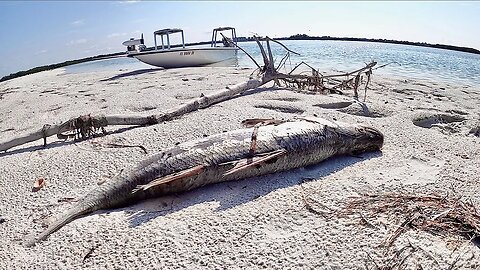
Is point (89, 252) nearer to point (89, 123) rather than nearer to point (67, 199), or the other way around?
point (67, 199)

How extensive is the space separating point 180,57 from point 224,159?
15355 mm

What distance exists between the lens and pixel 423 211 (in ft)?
9.93

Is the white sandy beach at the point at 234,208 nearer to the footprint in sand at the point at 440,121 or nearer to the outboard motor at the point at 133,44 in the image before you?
the footprint in sand at the point at 440,121

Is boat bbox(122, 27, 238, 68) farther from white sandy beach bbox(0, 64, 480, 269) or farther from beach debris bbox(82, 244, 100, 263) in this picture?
beach debris bbox(82, 244, 100, 263)

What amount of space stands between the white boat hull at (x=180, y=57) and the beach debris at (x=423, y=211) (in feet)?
52.0

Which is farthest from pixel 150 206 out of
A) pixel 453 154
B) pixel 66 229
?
pixel 453 154

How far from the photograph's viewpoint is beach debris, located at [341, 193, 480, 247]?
2756 millimetres

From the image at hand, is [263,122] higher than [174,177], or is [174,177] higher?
[263,122]

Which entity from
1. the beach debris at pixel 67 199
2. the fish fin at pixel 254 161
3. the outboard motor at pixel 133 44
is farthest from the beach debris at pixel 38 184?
the outboard motor at pixel 133 44

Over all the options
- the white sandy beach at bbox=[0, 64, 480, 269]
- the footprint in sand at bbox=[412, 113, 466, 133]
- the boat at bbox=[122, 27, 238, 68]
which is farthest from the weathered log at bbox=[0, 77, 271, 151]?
the boat at bbox=[122, 27, 238, 68]

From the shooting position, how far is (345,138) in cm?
435

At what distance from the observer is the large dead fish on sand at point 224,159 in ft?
11.0

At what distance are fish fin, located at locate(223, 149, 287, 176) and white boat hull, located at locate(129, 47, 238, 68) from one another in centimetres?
1508

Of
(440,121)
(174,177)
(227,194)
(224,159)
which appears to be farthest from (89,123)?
(440,121)
